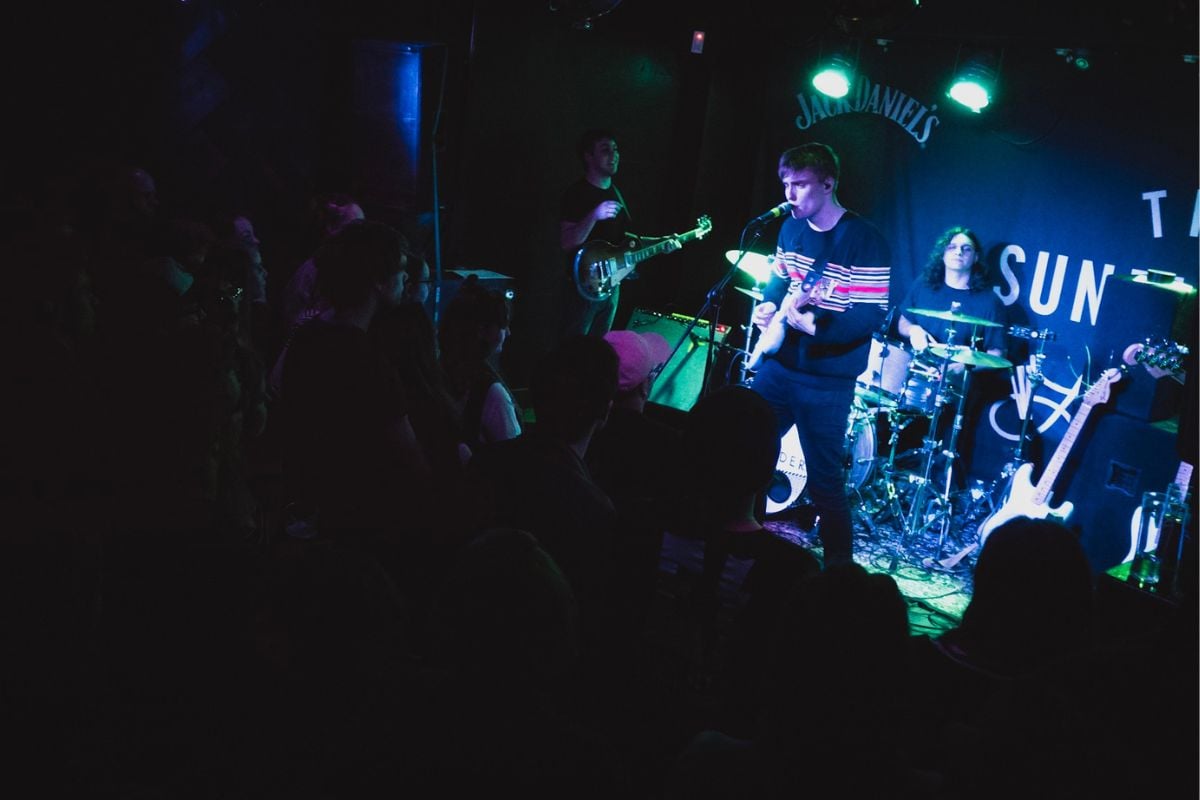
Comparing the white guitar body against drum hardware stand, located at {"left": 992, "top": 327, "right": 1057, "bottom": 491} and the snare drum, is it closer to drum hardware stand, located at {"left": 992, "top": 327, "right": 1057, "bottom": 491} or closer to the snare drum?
drum hardware stand, located at {"left": 992, "top": 327, "right": 1057, "bottom": 491}

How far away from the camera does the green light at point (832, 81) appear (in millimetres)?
6680

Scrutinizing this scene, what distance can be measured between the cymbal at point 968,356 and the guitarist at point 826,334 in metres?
1.34

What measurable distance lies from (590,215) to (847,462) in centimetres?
223

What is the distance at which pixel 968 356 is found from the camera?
18.0 feet

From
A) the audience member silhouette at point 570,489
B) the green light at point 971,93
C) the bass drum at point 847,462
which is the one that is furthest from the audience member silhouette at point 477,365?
the green light at point 971,93

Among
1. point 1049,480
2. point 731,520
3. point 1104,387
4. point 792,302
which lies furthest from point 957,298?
point 731,520

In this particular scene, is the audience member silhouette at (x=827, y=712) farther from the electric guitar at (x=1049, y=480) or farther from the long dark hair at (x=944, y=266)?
the long dark hair at (x=944, y=266)

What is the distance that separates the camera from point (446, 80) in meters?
6.34

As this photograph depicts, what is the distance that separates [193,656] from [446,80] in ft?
14.7

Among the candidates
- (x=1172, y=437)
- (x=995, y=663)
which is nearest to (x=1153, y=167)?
(x=1172, y=437)

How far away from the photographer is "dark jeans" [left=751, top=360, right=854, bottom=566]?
13.7ft

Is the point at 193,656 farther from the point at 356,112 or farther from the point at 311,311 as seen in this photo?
the point at 356,112

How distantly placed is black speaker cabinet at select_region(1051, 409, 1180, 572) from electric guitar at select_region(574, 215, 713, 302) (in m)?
2.89

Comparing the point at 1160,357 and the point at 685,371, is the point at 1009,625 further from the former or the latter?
the point at 685,371
